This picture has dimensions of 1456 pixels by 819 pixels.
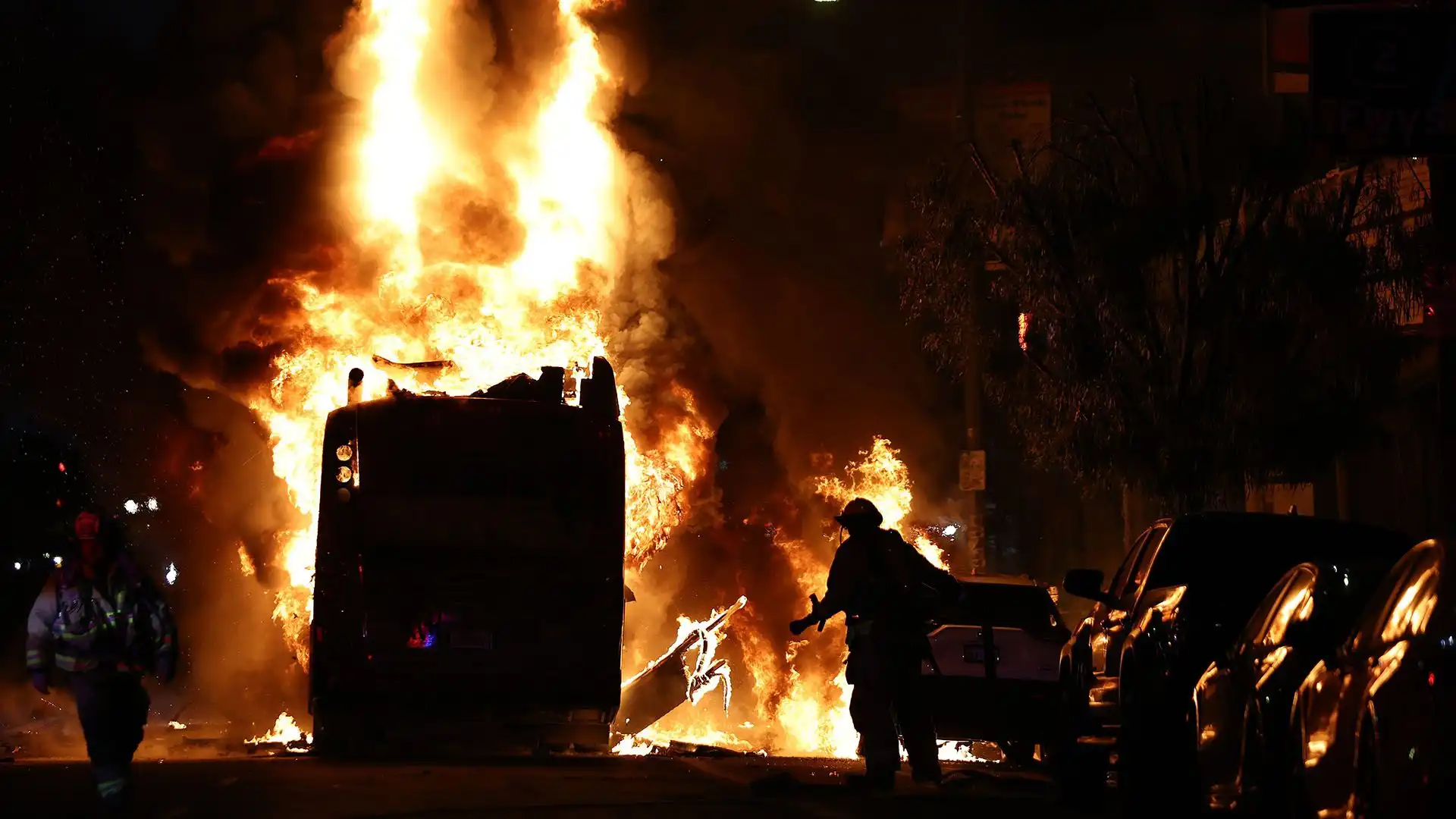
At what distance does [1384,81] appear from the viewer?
486 inches

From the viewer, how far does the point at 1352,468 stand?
26.1m

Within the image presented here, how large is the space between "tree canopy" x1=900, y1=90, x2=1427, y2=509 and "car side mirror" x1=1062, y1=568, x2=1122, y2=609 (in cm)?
576

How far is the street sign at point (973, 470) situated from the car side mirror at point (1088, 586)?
9435mm

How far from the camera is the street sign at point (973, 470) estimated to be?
22.6 meters

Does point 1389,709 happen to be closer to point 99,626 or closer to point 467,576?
point 99,626

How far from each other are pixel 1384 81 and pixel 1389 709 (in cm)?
599

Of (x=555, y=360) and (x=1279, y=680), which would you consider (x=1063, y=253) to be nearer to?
(x=555, y=360)

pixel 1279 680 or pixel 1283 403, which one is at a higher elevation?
pixel 1283 403

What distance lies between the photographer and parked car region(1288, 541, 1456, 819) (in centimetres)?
709

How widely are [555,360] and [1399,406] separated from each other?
33.4 ft

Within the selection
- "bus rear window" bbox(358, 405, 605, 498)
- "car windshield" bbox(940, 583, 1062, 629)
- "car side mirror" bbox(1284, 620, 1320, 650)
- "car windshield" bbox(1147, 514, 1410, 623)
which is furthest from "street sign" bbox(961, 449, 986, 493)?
"car side mirror" bbox(1284, 620, 1320, 650)

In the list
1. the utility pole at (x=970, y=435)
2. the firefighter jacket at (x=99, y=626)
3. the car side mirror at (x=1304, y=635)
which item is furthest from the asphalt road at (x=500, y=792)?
the utility pole at (x=970, y=435)

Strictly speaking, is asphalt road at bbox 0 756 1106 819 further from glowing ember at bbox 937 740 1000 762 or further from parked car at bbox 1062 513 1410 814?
glowing ember at bbox 937 740 1000 762

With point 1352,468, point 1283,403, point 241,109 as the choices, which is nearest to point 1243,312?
point 1283,403
